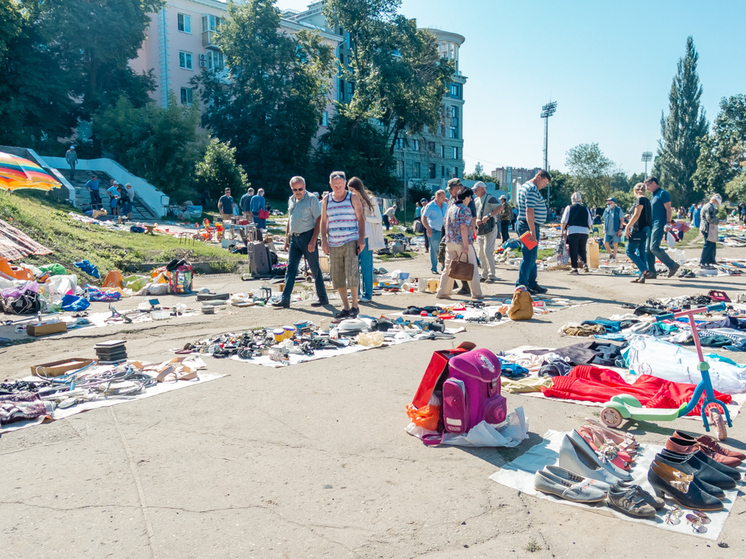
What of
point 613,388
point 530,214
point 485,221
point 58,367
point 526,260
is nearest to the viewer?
point 613,388

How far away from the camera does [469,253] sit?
10.1 meters

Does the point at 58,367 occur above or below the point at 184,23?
below

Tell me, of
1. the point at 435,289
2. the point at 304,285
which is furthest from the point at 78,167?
the point at 435,289

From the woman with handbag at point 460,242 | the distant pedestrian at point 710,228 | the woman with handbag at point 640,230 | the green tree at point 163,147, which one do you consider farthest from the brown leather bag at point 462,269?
the green tree at point 163,147

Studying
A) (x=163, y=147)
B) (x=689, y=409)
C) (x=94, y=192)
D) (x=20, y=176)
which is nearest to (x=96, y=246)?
(x=20, y=176)

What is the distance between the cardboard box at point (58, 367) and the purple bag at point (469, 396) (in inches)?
145

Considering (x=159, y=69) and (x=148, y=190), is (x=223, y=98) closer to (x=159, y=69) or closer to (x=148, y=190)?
(x=159, y=69)

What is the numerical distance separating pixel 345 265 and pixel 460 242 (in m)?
2.15

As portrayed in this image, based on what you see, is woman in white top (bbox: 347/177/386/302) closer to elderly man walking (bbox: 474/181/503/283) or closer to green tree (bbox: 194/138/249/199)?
elderly man walking (bbox: 474/181/503/283)

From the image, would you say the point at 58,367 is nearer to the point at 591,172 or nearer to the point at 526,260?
the point at 526,260

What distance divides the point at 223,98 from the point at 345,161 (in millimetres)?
10460

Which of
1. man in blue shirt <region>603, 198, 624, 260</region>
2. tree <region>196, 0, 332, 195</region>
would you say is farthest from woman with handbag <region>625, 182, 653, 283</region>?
tree <region>196, 0, 332, 195</region>

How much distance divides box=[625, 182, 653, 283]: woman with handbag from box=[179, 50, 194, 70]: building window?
4568cm

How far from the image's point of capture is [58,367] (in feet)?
19.0
